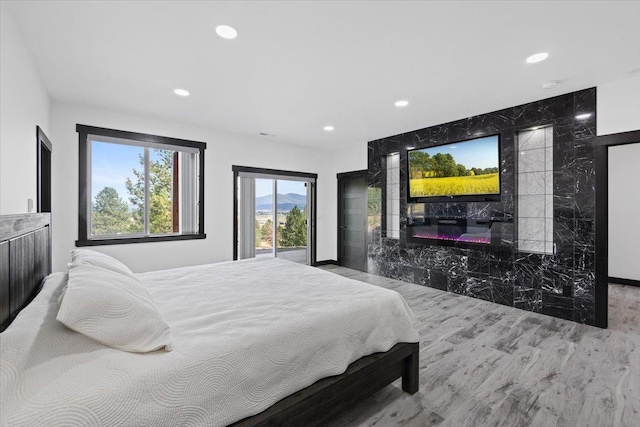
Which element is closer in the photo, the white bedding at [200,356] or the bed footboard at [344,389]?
the white bedding at [200,356]

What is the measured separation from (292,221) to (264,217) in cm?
66

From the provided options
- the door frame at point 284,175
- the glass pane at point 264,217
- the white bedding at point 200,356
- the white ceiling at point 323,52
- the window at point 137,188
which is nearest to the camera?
the white bedding at point 200,356

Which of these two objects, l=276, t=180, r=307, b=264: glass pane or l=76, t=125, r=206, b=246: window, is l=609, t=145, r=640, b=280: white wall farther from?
l=76, t=125, r=206, b=246: window

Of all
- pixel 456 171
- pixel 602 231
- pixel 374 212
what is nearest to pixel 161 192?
pixel 374 212

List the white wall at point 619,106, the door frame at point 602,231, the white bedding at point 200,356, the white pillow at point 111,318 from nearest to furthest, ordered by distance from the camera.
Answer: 1. the white bedding at point 200,356
2. the white pillow at point 111,318
3. the white wall at point 619,106
4. the door frame at point 602,231

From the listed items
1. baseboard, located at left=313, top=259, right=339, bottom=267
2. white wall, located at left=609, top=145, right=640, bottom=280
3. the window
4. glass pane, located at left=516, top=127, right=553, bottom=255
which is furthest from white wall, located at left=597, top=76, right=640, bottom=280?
the window

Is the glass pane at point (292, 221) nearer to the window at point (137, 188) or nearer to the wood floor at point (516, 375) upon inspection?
the window at point (137, 188)

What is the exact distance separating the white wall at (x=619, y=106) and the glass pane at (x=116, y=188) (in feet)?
19.5

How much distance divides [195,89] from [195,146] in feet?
5.30

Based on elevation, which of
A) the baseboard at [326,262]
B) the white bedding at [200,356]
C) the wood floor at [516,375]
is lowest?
the wood floor at [516,375]

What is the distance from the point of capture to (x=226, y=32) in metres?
2.23

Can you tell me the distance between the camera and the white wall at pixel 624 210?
4.86 m

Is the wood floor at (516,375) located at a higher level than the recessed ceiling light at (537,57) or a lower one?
lower

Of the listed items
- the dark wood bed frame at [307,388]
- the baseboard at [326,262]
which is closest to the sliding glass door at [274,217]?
the baseboard at [326,262]
